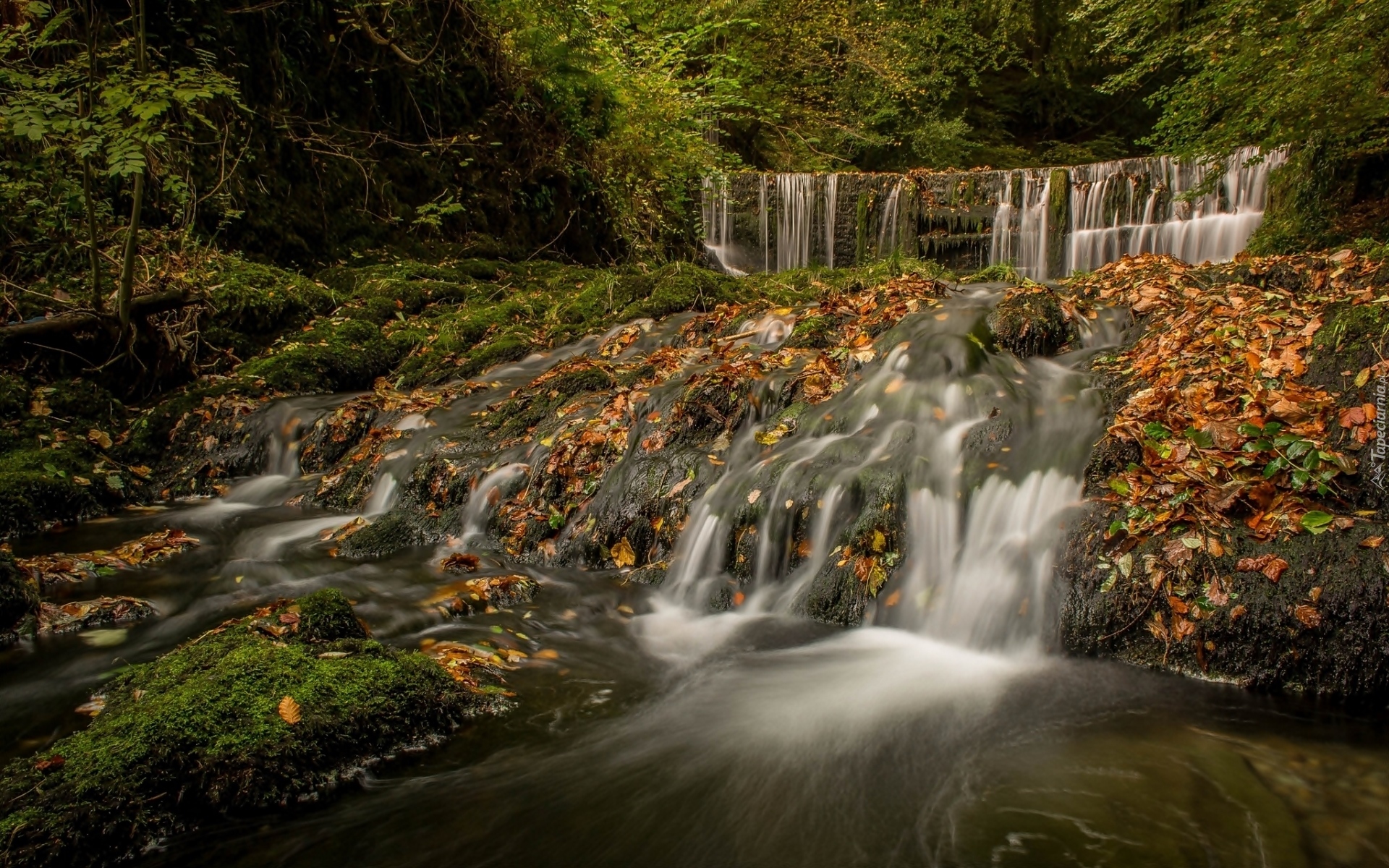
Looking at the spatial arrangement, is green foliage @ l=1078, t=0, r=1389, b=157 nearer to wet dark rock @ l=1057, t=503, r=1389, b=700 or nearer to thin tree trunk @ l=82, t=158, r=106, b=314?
wet dark rock @ l=1057, t=503, r=1389, b=700

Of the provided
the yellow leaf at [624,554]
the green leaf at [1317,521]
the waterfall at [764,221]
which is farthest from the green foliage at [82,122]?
the waterfall at [764,221]

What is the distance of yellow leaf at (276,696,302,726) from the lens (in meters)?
2.64

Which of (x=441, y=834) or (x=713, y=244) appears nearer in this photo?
(x=441, y=834)

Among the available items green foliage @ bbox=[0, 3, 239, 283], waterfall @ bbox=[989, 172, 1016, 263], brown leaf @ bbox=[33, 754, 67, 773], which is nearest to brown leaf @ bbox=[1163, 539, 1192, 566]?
brown leaf @ bbox=[33, 754, 67, 773]

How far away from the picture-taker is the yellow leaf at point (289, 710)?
8.68ft

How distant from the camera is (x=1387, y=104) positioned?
20.6 feet

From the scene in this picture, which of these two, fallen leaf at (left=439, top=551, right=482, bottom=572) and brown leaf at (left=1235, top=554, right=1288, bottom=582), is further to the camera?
fallen leaf at (left=439, top=551, right=482, bottom=572)

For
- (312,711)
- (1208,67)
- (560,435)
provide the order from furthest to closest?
1. (1208,67)
2. (560,435)
3. (312,711)

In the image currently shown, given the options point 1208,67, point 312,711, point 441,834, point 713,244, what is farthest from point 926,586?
point 713,244

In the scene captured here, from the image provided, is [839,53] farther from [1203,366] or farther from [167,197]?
[1203,366]

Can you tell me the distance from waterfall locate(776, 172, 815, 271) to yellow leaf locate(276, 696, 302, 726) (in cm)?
1516

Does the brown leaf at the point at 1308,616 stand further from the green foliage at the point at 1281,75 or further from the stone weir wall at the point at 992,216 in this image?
the stone weir wall at the point at 992,216

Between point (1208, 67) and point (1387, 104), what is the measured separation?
1.61 metres

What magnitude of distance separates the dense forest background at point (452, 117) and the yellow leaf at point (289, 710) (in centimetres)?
432
